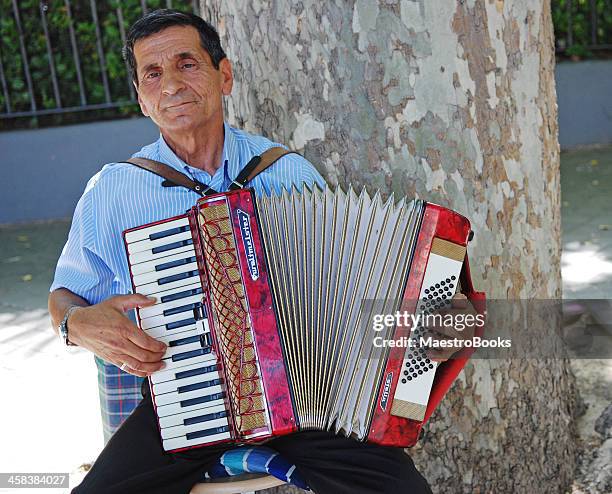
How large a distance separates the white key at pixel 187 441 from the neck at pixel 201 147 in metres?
0.78

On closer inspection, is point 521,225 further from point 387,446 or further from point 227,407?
point 227,407

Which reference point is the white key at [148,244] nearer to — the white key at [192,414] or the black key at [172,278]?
the black key at [172,278]

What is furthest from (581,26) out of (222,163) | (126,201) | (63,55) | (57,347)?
(126,201)

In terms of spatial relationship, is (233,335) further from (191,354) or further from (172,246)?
(172,246)

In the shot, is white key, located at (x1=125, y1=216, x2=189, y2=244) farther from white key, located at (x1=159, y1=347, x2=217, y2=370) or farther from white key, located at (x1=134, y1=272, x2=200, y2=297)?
white key, located at (x1=159, y1=347, x2=217, y2=370)

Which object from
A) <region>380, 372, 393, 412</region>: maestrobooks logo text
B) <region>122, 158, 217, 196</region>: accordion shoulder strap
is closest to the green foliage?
<region>122, 158, 217, 196</region>: accordion shoulder strap

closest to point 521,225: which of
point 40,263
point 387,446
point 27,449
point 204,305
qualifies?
point 387,446

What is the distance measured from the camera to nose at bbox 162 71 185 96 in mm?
2418

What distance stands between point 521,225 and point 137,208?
1133 mm

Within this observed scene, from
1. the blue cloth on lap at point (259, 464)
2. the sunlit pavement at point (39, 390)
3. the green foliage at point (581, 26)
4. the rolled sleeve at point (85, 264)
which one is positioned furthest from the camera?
the green foliage at point (581, 26)

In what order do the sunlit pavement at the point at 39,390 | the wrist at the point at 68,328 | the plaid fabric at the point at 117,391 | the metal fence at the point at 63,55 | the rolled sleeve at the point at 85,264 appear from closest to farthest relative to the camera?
the wrist at the point at 68,328, the rolled sleeve at the point at 85,264, the plaid fabric at the point at 117,391, the sunlit pavement at the point at 39,390, the metal fence at the point at 63,55

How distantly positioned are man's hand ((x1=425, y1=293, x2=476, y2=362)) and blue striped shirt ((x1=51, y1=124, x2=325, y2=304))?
53cm

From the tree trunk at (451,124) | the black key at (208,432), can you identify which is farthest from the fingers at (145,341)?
the tree trunk at (451,124)

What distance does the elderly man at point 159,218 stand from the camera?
2223 millimetres
